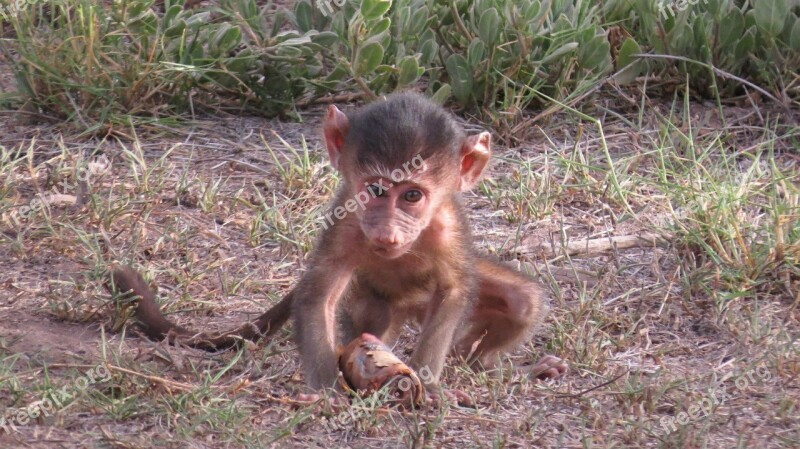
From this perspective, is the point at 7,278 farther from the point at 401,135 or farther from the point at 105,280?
the point at 401,135

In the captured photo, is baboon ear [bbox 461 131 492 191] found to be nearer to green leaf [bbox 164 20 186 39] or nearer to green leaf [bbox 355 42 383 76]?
green leaf [bbox 355 42 383 76]

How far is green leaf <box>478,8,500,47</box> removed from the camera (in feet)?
21.8

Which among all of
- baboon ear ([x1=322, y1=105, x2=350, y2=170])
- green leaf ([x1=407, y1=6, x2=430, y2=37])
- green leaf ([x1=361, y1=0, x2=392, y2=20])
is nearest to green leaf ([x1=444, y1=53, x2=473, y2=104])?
green leaf ([x1=407, y1=6, x2=430, y2=37])

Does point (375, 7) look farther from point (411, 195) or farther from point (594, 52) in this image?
point (411, 195)

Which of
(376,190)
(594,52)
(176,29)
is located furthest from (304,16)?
(376,190)

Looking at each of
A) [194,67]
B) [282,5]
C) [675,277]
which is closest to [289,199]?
[194,67]

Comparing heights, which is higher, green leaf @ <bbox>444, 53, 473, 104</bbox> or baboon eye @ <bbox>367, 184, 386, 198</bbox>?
baboon eye @ <bbox>367, 184, 386, 198</bbox>

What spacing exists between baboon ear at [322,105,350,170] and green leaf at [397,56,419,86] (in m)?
2.08

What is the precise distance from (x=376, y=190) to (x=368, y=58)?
92.0 inches

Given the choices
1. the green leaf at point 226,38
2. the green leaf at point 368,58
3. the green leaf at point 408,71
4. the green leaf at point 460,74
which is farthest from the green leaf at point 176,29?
the green leaf at point 460,74

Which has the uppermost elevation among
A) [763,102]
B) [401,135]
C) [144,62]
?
[401,135]

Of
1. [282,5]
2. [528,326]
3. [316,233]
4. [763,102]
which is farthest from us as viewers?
[282,5]

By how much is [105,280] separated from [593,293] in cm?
204

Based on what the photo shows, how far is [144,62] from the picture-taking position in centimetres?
668
